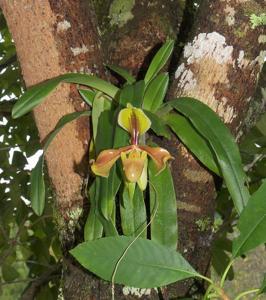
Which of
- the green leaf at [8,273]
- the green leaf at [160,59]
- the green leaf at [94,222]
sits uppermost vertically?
the green leaf at [160,59]

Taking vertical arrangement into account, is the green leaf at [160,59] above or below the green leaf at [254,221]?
above

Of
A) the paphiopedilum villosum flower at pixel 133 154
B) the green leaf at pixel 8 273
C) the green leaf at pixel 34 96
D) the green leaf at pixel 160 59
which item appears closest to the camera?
the paphiopedilum villosum flower at pixel 133 154

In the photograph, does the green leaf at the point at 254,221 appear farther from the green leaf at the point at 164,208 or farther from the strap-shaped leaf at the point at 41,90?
the strap-shaped leaf at the point at 41,90

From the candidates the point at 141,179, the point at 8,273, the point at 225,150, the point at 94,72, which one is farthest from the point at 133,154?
the point at 8,273

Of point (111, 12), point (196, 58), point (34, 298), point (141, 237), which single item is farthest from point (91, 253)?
point (34, 298)

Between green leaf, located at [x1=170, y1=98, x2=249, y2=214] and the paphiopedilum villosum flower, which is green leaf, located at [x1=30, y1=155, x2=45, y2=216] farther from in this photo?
green leaf, located at [x1=170, y1=98, x2=249, y2=214]

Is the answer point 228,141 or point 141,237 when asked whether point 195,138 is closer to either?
point 228,141

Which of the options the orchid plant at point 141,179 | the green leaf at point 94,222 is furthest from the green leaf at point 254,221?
the green leaf at point 94,222

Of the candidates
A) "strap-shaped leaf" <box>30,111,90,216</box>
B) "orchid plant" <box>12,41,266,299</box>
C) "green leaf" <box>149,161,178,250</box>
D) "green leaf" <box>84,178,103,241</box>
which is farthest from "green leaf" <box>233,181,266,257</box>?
"strap-shaped leaf" <box>30,111,90,216</box>
